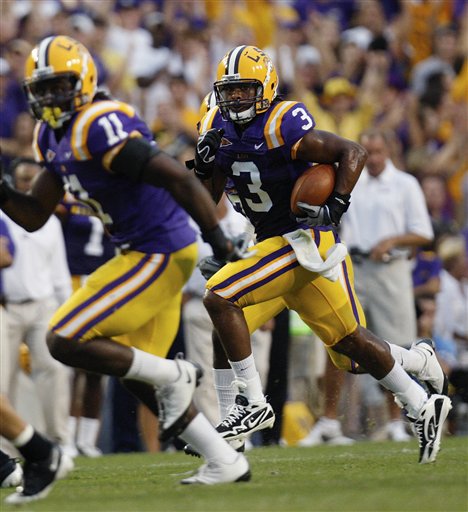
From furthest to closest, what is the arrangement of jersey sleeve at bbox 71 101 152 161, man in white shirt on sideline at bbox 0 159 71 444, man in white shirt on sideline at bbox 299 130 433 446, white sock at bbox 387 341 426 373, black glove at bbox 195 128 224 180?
man in white shirt on sideline at bbox 299 130 433 446
man in white shirt on sideline at bbox 0 159 71 444
white sock at bbox 387 341 426 373
black glove at bbox 195 128 224 180
jersey sleeve at bbox 71 101 152 161

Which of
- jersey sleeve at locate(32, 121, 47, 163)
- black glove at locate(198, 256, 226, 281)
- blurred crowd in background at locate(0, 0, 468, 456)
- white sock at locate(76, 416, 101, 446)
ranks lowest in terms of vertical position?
white sock at locate(76, 416, 101, 446)

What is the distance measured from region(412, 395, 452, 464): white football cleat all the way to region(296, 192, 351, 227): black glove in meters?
1.03

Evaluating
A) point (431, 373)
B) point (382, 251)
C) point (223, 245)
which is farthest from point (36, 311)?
point (223, 245)

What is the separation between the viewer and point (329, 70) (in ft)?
40.8

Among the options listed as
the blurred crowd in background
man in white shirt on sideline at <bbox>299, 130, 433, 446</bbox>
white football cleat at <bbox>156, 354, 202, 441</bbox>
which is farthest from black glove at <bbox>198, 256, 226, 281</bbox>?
the blurred crowd in background

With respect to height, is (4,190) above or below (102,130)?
below

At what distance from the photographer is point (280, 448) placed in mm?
8156

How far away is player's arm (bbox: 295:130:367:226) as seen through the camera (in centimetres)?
591

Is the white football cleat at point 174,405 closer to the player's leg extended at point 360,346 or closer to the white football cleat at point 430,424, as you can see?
the player's leg extended at point 360,346

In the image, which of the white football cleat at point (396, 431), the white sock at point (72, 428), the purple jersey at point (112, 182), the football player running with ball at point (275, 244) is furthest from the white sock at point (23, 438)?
the white football cleat at point (396, 431)

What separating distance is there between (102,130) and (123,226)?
463 mm

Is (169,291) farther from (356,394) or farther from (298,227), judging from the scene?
(356,394)

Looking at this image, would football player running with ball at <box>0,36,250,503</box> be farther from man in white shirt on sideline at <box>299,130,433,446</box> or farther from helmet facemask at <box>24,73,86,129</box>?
man in white shirt on sideline at <box>299,130,433,446</box>

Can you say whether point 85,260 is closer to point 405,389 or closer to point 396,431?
point 396,431
